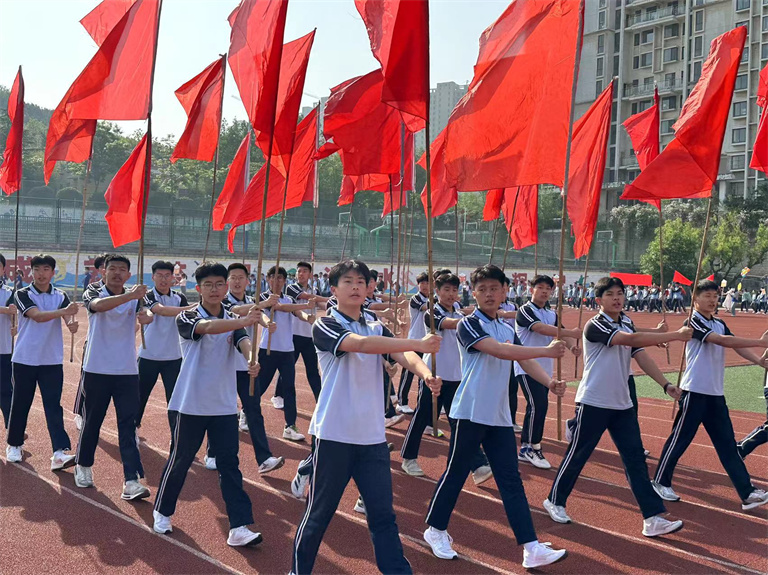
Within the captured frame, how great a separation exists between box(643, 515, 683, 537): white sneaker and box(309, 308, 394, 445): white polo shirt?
2.37 m

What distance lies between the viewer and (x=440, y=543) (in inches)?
193

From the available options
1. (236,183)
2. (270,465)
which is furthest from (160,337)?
(236,183)

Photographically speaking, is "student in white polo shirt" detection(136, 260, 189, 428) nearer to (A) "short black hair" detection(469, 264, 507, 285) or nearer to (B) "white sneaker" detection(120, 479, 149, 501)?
(B) "white sneaker" detection(120, 479, 149, 501)

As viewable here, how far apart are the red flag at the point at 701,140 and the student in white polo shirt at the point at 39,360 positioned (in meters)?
5.46

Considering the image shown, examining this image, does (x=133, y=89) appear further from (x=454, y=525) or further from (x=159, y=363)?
(x=454, y=525)

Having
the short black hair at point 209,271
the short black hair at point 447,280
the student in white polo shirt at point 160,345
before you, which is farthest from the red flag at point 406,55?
the student in white polo shirt at point 160,345

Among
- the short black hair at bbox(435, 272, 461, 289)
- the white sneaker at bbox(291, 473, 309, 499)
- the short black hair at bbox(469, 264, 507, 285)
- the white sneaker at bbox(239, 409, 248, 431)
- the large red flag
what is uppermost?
the large red flag

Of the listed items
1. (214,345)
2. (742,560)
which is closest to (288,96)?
(214,345)

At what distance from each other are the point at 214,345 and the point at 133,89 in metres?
3.02

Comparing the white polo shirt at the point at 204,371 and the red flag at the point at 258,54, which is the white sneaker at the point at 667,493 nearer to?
the white polo shirt at the point at 204,371

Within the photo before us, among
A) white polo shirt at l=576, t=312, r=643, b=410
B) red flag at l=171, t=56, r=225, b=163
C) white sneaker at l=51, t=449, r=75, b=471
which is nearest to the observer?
white polo shirt at l=576, t=312, r=643, b=410

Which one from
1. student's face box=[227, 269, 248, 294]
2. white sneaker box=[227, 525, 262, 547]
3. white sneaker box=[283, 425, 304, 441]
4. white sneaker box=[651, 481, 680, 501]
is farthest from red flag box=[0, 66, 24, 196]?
white sneaker box=[651, 481, 680, 501]

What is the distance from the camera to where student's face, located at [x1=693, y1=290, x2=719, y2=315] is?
21.3ft

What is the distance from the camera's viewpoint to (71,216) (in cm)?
3491
